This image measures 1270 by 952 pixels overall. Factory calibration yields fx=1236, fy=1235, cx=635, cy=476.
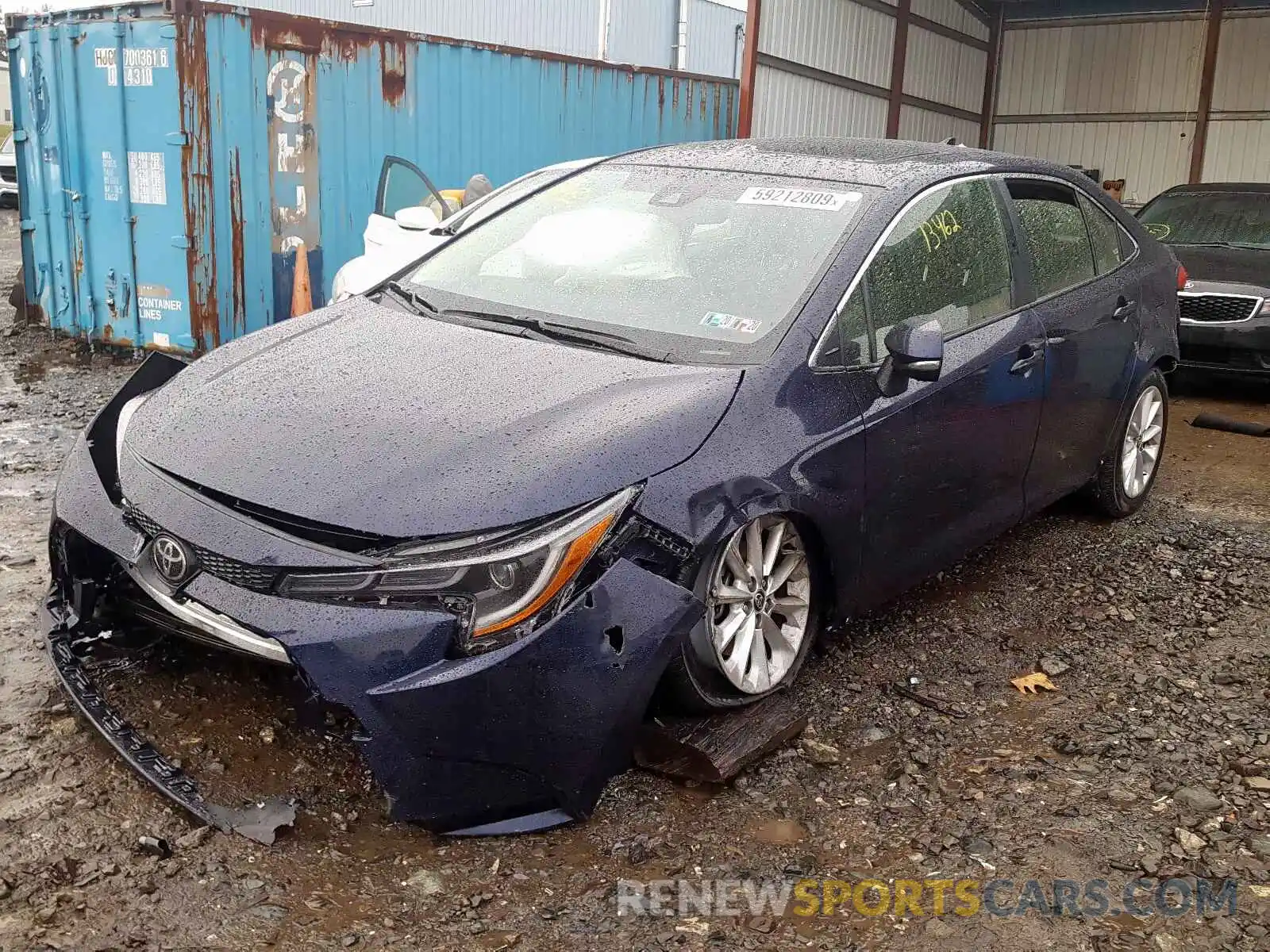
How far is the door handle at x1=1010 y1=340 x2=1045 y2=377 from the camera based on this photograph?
164 inches

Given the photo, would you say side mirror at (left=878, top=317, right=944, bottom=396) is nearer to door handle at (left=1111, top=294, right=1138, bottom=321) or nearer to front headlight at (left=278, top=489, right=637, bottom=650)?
front headlight at (left=278, top=489, right=637, bottom=650)

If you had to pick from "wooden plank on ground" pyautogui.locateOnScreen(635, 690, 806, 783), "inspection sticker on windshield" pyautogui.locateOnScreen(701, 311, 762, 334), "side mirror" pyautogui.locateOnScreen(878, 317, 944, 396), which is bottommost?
"wooden plank on ground" pyautogui.locateOnScreen(635, 690, 806, 783)

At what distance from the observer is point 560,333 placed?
11.6ft

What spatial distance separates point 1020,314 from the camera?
14.0ft

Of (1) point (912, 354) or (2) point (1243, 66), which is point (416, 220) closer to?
(1) point (912, 354)

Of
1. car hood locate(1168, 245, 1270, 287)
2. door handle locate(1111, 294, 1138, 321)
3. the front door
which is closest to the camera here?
the front door

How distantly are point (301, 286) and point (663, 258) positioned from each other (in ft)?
18.3

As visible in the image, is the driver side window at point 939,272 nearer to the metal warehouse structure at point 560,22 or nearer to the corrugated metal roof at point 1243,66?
the corrugated metal roof at point 1243,66

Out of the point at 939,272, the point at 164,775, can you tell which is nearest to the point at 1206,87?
the point at 939,272

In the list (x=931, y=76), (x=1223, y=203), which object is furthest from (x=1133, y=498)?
(x=931, y=76)

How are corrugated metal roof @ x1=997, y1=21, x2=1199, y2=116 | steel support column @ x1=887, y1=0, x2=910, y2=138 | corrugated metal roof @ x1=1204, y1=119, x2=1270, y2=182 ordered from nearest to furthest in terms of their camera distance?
1. steel support column @ x1=887, y1=0, x2=910, y2=138
2. corrugated metal roof @ x1=1204, y1=119, x2=1270, y2=182
3. corrugated metal roof @ x1=997, y1=21, x2=1199, y2=116

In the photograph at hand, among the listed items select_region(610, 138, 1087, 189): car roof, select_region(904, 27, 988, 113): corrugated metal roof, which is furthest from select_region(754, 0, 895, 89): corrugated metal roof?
select_region(610, 138, 1087, 189): car roof

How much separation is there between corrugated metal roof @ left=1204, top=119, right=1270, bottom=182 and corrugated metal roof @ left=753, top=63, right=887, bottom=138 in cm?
463

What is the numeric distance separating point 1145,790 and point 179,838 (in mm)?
2416
